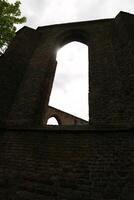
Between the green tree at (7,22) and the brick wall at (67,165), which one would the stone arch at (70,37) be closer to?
the green tree at (7,22)

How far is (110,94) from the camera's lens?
198 inches

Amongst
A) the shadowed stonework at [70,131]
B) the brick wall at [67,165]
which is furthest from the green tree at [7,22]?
the brick wall at [67,165]

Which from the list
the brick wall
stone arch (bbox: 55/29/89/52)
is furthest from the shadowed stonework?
stone arch (bbox: 55/29/89/52)

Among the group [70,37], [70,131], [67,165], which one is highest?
[70,37]

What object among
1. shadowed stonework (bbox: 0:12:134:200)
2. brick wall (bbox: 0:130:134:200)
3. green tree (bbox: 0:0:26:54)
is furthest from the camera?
green tree (bbox: 0:0:26:54)

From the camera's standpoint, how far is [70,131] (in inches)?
172

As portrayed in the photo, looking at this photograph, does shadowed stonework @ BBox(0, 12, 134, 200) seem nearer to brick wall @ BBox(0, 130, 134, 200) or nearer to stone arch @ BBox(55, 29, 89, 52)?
brick wall @ BBox(0, 130, 134, 200)

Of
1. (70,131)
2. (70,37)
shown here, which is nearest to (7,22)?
(70,37)

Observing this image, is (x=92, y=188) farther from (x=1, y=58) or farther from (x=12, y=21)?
(x=12, y=21)

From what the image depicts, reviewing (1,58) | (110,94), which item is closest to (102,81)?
(110,94)

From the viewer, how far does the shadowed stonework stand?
143 inches

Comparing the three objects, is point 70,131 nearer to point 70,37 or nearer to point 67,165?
point 67,165

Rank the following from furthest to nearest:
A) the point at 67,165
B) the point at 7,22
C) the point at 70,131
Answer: the point at 7,22 < the point at 70,131 < the point at 67,165

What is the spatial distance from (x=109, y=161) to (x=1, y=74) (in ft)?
12.6
